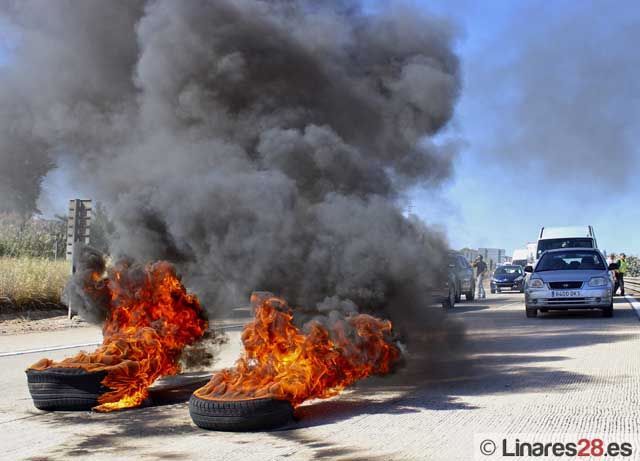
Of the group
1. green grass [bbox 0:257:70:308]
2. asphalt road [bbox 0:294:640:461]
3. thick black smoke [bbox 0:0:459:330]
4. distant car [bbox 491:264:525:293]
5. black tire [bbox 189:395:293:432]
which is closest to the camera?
asphalt road [bbox 0:294:640:461]

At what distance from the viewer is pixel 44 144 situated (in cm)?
1016

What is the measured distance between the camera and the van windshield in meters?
24.6

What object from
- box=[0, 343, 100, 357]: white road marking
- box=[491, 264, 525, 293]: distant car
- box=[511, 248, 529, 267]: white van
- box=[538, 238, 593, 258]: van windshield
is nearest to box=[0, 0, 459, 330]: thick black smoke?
box=[0, 343, 100, 357]: white road marking

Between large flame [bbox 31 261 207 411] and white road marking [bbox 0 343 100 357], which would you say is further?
white road marking [bbox 0 343 100 357]

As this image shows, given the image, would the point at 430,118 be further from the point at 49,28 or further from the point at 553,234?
the point at 553,234

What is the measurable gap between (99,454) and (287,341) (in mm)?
1822

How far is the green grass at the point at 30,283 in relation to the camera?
1848 cm

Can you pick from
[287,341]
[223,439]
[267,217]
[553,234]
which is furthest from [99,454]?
[553,234]

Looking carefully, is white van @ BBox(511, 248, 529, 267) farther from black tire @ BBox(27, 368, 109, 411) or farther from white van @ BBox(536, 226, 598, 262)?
black tire @ BBox(27, 368, 109, 411)

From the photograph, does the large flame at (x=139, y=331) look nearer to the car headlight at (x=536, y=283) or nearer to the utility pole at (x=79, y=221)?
the utility pole at (x=79, y=221)

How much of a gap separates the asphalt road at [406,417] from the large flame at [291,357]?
0.31m

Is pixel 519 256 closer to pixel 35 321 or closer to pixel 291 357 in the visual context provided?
pixel 35 321

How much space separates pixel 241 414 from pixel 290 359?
28.5 inches

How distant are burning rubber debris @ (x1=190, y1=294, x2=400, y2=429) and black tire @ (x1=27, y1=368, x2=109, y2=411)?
112 centimetres
